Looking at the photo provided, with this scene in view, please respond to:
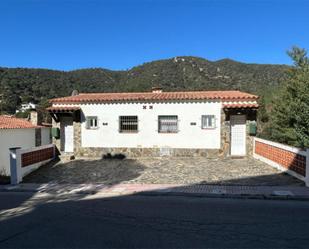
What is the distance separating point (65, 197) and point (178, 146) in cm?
889

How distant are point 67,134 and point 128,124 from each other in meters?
3.77

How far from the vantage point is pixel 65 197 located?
9.24 meters

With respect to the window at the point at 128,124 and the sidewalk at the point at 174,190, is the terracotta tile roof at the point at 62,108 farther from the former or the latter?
the sidewalk at the point at 174,190

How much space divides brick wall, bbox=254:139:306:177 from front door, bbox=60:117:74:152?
10.4 m

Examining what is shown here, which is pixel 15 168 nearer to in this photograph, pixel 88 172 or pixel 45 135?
pixel 88 172

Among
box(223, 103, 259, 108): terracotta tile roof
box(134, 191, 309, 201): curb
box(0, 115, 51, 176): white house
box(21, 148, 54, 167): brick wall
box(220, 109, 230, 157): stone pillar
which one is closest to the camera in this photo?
box(134, 191, 309, 201): curb

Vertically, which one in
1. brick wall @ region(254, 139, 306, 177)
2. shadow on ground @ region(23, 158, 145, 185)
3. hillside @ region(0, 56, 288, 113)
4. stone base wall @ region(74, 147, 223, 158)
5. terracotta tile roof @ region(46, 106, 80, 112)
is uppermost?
hillside @ region(0, 56, 288, 113)

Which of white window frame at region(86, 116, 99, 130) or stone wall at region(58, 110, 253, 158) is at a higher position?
white window frame at region(86, 116, 99, 130)

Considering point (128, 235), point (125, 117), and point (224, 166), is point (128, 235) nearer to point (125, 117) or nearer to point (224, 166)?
point (224, 166)

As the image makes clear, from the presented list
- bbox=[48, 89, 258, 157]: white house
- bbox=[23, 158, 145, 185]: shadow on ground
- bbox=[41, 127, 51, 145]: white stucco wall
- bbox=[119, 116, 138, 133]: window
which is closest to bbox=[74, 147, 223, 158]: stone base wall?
bbox=[48, 89, 258, 157]: white house

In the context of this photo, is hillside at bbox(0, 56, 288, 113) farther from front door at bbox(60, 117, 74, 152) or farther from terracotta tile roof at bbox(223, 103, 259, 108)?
terracotta tile roof at bbox(223, 103, 259, 108)

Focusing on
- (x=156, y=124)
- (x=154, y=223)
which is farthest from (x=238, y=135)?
(x=154, y=223)

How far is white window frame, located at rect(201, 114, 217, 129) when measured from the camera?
55.2ft

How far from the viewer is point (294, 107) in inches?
907
